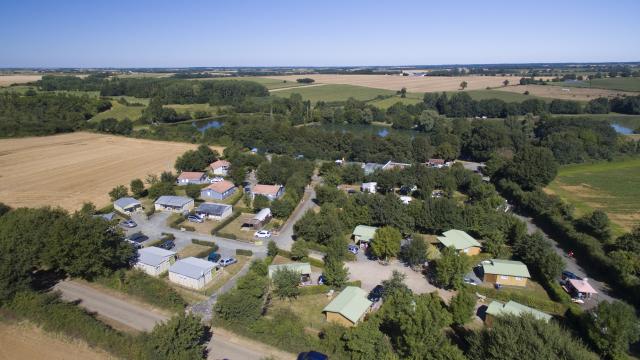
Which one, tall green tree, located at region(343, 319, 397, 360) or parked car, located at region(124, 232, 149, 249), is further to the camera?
parked car, located at region(124, 232, 149, 249)

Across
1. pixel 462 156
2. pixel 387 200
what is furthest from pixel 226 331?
pixel 462 156

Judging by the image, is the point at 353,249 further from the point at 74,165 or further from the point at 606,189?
the point at 74,165

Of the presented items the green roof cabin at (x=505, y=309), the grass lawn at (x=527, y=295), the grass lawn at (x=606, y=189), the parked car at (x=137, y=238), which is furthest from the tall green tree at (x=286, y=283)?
the grass lawn at (x=606, y=189)

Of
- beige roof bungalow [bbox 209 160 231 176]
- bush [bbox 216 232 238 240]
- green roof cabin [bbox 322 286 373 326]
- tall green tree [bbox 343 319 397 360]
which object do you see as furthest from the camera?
beige roof bungalow [bbox 209 160 231 176]

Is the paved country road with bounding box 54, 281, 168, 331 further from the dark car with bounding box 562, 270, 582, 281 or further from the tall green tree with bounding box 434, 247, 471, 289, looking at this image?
the dark car with bounding box 562, 270, 582, 281

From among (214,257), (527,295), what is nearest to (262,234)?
(214,257)

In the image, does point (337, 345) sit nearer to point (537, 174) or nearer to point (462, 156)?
point (537, 174)

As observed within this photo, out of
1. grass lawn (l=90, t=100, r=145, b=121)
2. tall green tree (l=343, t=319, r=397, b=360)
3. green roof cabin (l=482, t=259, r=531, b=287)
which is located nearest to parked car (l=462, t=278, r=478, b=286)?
green roof cabin (l=482, t=259, r=531, b=287)
